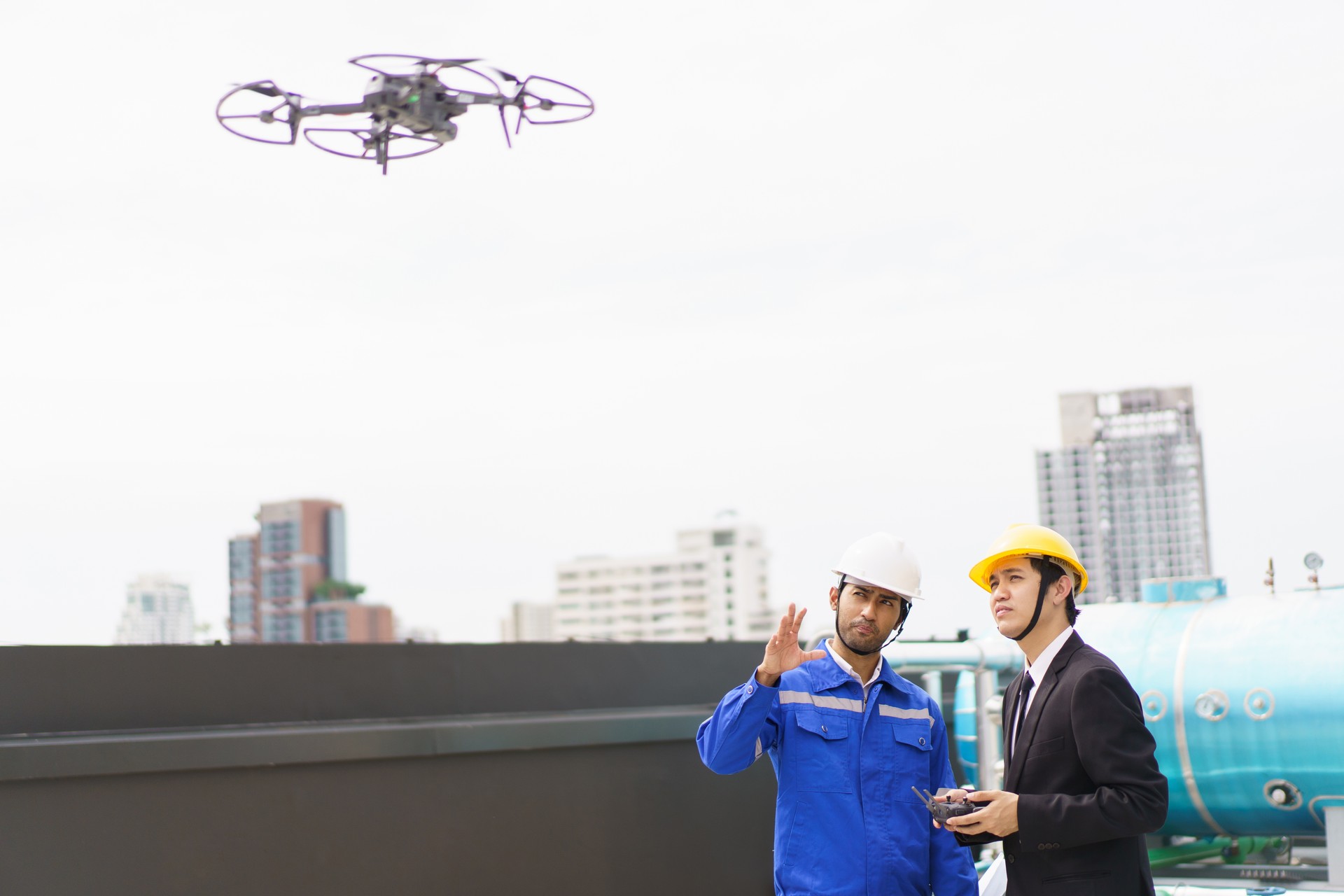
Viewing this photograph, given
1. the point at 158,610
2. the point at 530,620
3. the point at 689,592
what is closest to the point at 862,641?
the point at 158,610

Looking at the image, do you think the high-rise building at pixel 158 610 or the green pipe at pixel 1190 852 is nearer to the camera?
the green pipe at pixel 1190 852

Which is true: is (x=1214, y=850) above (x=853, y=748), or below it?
below

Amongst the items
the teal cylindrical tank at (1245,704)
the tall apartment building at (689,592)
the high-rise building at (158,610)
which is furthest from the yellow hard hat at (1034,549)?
the tall apartment building at (689,592)

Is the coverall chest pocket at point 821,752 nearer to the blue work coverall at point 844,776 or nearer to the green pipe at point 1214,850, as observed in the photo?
the blue work coverall at point 844,776

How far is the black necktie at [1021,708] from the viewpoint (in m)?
3.21

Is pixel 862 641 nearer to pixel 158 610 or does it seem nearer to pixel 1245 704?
pixel 1245 704

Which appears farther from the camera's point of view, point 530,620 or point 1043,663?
point 530,620

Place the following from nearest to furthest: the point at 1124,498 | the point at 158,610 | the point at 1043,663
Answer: the point at 1043,663 < the point at 1124,498 < the point at 158,610

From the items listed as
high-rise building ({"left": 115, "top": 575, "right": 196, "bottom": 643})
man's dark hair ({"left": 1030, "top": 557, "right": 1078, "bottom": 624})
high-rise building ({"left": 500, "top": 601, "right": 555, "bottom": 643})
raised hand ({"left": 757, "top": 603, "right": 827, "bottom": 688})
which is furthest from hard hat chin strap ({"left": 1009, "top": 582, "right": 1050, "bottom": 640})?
high-rise building ({"left": 500, "top": 601, "right": 555, "bottom": 643})

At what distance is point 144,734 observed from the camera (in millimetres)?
4371

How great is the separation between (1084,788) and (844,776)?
75 cm

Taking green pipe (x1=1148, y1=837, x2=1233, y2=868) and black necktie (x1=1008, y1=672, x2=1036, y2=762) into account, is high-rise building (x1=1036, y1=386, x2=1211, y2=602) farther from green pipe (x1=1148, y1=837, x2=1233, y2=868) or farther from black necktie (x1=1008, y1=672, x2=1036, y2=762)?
black necktie (x1=1008, y1=672, x2=1036, y2=762)

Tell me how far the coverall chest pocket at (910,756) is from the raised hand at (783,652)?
401 mm

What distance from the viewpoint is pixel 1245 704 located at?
5.39 meters
